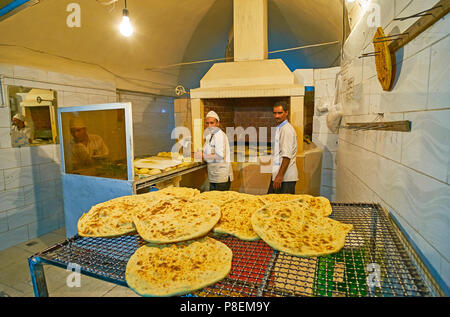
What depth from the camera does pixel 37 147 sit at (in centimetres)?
428

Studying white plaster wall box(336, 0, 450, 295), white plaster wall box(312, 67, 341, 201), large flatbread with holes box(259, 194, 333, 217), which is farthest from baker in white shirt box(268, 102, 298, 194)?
white plaster wall box(312, 67, 341, 201)

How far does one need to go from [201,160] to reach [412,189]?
292 centimetres

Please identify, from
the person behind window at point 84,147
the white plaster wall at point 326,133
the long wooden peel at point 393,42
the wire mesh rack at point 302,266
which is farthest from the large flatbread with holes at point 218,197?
the white plaster wall at point 326,133

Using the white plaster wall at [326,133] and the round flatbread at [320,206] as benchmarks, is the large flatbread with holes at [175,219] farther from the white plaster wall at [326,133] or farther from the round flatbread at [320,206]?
the white plaster wall at [326,133]

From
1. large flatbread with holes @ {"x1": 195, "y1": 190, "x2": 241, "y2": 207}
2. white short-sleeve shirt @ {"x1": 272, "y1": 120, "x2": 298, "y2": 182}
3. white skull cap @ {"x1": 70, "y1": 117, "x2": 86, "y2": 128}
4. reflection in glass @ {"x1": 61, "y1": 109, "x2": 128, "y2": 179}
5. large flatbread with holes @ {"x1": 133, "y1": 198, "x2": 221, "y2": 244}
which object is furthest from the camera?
white skull cap @ {"x1": 70, "y1": 117, "x2": 86, "y2": 128}

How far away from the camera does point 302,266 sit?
3.56 ft

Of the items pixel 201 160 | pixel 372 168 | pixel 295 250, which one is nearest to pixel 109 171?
pixel 201 160

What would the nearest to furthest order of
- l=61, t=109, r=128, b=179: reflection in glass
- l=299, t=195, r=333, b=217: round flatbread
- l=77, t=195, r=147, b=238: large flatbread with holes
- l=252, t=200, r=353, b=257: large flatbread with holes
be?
l=252, t=200, r=353, b=257: large flatbread with holes < l=77, t=195, r=147, b=238: large flatbread with holes < l=299, t=195, r=333, b=217: round flatbread < l=61, t=109, r=128, b=179: reflection in glass

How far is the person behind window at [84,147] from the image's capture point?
338 cm

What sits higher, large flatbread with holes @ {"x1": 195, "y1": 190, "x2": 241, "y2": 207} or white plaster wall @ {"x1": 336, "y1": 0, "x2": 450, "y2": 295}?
white plaster wall @ {"x1": 336, "y1": 0, "x2": 450, "y2": 295}

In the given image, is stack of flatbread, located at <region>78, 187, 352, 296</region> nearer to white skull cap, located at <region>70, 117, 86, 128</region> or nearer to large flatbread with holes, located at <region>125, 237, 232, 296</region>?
large flatbread with holes, located at <region>125, 237, 232, 296</region>

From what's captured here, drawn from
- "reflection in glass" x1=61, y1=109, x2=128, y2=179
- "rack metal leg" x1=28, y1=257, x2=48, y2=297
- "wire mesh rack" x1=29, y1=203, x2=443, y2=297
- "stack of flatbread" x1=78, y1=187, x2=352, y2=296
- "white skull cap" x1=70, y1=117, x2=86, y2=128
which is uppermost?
"white skull cap" x1=70, y1=117, x2=86, y2=128

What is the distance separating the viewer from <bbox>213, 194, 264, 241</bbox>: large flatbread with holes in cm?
142

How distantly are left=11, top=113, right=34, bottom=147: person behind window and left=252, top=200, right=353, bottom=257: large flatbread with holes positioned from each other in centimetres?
428
